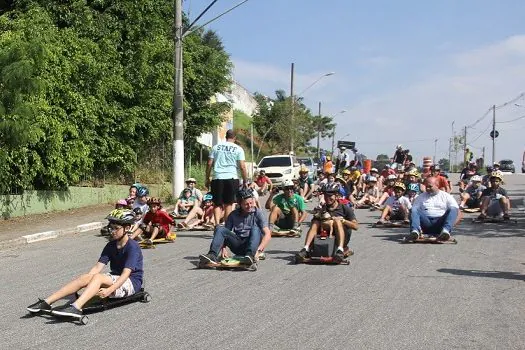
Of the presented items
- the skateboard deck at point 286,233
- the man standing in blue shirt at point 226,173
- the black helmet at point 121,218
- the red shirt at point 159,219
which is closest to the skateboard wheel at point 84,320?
the black helmet at point 121,218

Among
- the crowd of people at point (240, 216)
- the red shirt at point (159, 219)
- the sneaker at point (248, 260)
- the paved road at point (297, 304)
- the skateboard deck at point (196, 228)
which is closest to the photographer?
the paved road at point (297, 304)

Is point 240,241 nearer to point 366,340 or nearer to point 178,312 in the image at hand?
point 178,312

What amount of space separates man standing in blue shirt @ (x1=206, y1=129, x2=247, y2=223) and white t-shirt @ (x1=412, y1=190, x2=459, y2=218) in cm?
367

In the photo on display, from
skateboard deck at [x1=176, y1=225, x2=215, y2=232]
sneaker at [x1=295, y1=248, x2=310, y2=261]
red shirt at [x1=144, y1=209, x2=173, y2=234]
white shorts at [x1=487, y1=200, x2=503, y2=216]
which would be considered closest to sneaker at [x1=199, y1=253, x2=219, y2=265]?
sneaker at [x1=295, y1=248, x2=310, y2=261]

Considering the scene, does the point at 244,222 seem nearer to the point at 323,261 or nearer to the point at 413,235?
the point at 323,261

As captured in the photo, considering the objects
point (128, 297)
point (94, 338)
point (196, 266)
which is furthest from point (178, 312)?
point (196, 266)

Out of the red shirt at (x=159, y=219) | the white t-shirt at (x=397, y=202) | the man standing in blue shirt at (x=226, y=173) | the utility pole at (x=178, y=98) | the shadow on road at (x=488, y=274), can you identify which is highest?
the utility pole at (x=178, y=98)

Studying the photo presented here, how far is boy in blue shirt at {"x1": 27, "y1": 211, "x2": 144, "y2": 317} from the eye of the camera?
22.8 ft

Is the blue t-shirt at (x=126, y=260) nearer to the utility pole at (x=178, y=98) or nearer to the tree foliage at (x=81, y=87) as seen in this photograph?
the tree foliage at (x=81, y=87)

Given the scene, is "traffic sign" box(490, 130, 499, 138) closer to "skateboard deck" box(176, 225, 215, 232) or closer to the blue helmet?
"skateboard deck" box(176, 225, 215, 232)

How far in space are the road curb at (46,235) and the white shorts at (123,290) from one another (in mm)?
6343

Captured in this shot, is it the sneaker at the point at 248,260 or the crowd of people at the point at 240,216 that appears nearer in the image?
the crowd of people at the point at 240,216

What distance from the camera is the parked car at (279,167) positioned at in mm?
33344

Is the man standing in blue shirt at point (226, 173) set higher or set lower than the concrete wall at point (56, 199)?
higher
